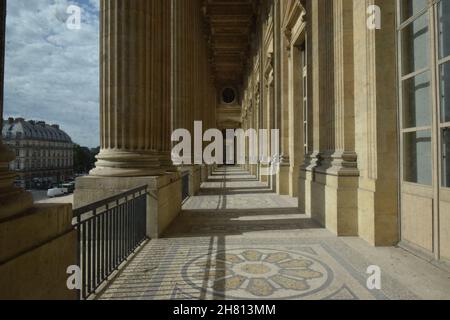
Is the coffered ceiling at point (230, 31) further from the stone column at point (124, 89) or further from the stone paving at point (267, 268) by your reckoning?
the stone paving at point (267, 268)

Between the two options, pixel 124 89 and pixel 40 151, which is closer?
pixel 124 89

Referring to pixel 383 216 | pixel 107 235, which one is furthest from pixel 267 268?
pixel 383 216

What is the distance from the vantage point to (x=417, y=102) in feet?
16.2

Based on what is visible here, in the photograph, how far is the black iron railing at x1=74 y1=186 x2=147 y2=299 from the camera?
133 inches

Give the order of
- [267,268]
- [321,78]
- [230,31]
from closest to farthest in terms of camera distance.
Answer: [267,268]
[321,78]
[230,31]

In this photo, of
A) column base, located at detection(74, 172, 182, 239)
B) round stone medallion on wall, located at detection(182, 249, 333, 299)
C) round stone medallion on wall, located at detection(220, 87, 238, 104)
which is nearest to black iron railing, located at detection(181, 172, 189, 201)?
column base, located at detection(74, 172, 182, 239)

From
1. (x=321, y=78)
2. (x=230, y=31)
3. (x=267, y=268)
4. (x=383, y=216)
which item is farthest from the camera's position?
(x=230, y=31)

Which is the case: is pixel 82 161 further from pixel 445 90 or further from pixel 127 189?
pixel 445 90

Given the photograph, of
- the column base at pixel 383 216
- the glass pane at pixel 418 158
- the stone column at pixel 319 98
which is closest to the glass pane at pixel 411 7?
the stone column at pixel 319 98

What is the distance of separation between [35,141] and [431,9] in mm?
56891

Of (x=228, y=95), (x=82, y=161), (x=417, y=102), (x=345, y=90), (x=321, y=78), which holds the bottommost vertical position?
(x=417, y=102)

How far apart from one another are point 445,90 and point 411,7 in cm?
169

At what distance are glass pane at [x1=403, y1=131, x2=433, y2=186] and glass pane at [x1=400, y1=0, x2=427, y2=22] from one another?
1.84 metres

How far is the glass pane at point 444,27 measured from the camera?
13.9 ft
